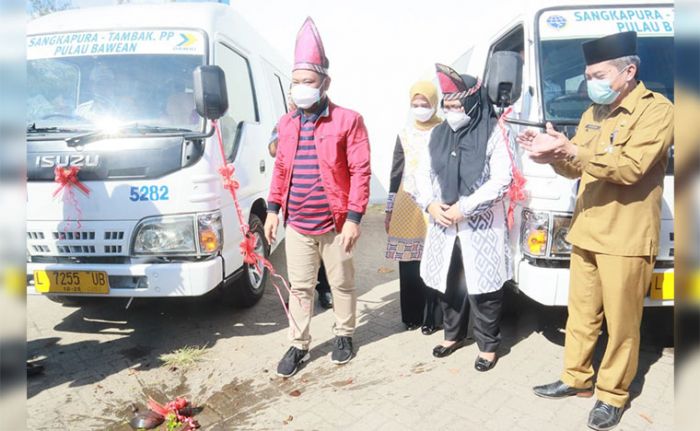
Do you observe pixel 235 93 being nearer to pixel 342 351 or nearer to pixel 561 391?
pixel 342 351

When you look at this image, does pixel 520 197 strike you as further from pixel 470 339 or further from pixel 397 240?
pixel 470 339

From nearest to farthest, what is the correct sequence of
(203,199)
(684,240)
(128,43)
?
(684,240), (203,199), (128,43)

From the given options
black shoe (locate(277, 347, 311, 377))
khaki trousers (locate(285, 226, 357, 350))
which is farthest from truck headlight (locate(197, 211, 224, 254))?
black shoe (locate(277, 347, 311, 377))

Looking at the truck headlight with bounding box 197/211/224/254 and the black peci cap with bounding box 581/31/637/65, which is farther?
the truck headlight with bounding box 197/211/224/254

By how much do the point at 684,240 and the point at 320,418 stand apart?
2.24m

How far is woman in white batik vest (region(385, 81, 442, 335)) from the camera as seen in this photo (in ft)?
11.9

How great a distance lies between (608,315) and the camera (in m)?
2.57

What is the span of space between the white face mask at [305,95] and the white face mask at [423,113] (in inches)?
33.9

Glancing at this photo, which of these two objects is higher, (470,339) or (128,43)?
(128,43)

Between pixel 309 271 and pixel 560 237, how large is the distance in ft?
5.42

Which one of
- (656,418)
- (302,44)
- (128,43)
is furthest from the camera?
(128,43)

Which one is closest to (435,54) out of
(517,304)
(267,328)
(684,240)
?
(517,304)

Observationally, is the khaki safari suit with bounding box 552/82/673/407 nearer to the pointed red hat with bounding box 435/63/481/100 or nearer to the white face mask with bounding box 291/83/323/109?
the pointed red hat with bounding box 435/63/481/100

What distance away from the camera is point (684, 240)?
115cm
